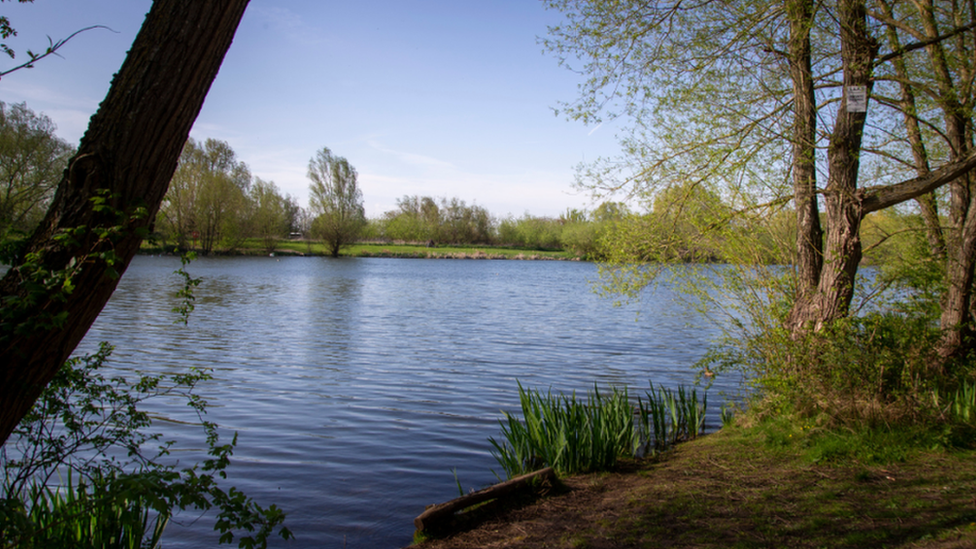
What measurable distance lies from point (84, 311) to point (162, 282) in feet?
103

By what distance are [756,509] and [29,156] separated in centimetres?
→ 3436

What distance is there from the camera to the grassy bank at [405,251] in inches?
2520

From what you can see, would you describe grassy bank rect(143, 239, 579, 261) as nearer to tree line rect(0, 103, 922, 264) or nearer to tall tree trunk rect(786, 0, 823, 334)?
tree line rect(0, 103, 922, 264)

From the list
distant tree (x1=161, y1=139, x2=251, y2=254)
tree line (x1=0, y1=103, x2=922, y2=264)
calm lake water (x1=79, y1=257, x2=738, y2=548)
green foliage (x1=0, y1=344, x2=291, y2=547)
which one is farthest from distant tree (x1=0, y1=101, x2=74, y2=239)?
green foliage (x1=0, y1=344, x2=291, y2=547)

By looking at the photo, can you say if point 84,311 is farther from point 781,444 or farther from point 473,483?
point 781,444

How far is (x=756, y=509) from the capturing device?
4609mm

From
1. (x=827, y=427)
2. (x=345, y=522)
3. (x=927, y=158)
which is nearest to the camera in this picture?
(x=345, y=522)

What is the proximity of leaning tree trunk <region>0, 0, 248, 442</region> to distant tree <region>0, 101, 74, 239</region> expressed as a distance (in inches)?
1134

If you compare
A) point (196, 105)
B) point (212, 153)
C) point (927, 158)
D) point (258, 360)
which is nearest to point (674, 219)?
point (927, 158)

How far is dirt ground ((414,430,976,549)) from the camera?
4.01m

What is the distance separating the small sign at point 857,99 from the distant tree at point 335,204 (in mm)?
67225

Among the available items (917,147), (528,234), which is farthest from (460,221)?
(917,147)

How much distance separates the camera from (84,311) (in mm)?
2695

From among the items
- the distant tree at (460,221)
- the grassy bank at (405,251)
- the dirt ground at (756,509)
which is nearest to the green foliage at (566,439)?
the dirt ground at (756,509)
